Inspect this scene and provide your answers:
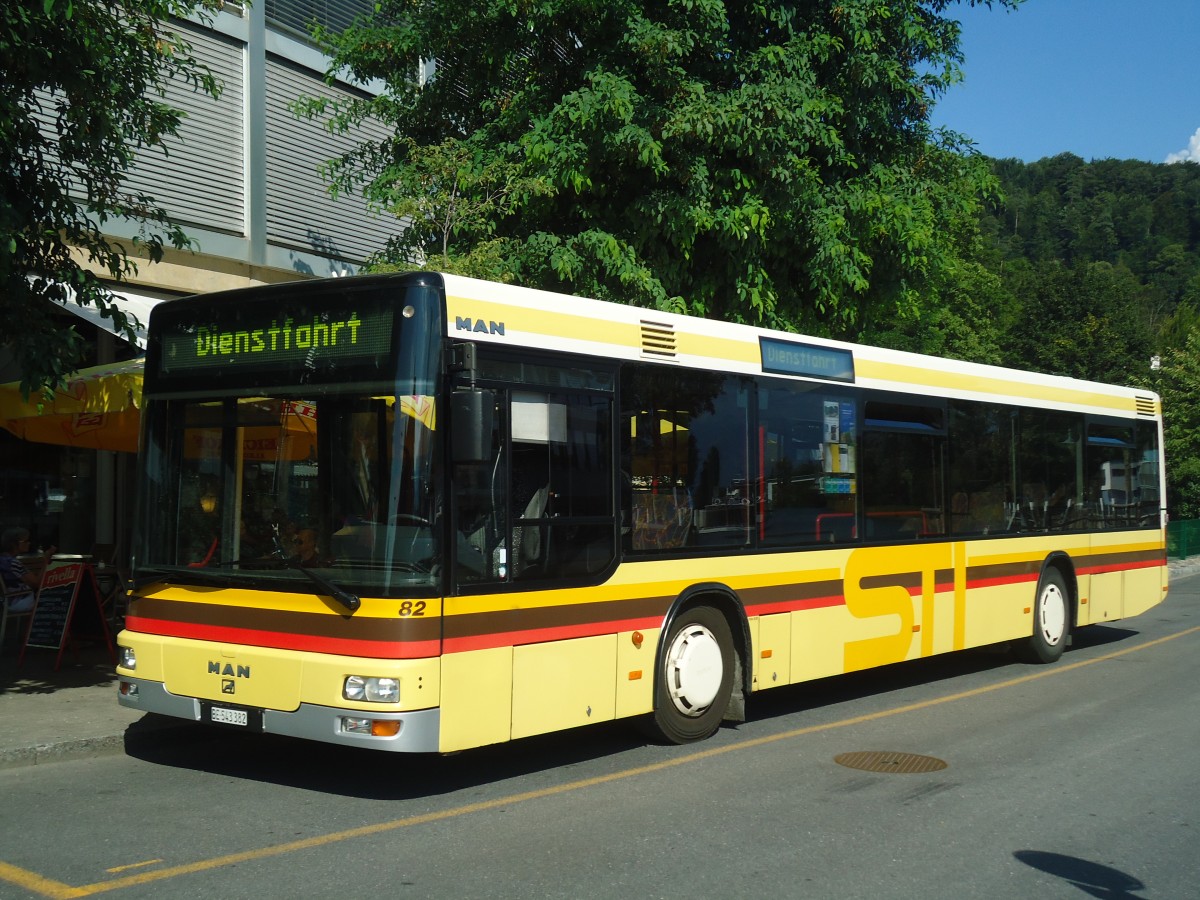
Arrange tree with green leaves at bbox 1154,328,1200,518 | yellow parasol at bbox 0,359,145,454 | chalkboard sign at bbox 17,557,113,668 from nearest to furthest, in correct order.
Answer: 1. yellow parasol at bbox 0,359,145,454
2. chalkboard sign at bbox 17,557,113,668
3. tree with green leaves at bbox 1154,328,1200,518

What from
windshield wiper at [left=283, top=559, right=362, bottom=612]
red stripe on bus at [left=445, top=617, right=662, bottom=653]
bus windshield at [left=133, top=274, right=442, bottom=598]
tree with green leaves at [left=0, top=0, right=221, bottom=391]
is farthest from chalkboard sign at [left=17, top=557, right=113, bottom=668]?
red stripe on bus at [left=445, top=617, right=662, bottom=653]

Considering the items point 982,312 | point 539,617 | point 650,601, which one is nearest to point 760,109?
point 650,601

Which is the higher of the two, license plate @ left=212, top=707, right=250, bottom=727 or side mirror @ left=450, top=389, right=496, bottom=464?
side mirror @ left=450, top=389, right=496, bottom=464

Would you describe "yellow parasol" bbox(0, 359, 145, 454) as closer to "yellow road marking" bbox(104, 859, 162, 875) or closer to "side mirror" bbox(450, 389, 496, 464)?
"side mirror" bbox(450, 389, 496, 464)

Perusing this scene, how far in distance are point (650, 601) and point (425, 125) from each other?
350 inches

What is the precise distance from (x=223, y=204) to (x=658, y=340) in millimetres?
9100

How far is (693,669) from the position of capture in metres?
8.90

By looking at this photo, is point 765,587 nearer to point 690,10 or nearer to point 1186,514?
point 690,10

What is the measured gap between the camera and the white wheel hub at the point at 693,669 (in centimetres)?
877

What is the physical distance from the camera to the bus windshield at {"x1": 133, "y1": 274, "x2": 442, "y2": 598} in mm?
6938

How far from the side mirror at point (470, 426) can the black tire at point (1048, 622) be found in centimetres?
850

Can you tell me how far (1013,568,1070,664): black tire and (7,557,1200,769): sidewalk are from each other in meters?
8.90

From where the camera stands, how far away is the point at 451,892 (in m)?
5.43

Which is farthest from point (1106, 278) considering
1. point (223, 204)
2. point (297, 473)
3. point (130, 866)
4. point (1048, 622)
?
point (130, 866)
